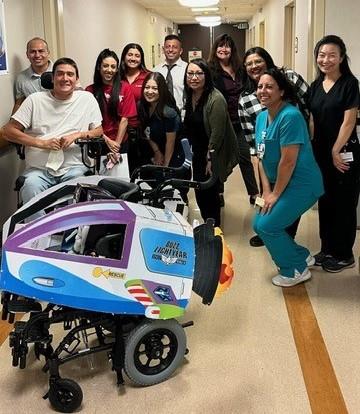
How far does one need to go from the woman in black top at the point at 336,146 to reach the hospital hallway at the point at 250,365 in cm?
28

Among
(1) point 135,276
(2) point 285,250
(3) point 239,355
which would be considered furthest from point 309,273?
(1) point 135,276

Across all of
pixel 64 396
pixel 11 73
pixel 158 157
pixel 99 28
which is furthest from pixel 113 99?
pixel 99 28

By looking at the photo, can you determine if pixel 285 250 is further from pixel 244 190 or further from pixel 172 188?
pixel 244 190

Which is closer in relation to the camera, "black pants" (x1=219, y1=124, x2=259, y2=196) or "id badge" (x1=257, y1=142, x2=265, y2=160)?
"id badge" (x1=257, y1=142, x2=265, y2=160)

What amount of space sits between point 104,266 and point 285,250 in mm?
1435

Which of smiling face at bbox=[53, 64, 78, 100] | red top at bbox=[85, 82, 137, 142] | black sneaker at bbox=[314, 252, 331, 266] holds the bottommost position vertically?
black sneaker at bbox=[314, 252, 331, 266]

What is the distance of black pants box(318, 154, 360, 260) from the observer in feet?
10.8

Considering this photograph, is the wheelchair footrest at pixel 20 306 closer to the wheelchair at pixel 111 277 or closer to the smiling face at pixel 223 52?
the wheelchair at pixel 111 277

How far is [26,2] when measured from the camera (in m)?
4.47

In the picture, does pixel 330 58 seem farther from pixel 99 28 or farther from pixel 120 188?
pixel 99 28

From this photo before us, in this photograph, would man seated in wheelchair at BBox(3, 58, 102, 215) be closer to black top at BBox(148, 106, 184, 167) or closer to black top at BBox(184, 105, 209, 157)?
black top at BBox(148, 106, 184, 167)

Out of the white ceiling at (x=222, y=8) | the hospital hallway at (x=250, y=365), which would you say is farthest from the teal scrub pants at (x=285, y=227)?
the white ceiling at (x=222, y=8)

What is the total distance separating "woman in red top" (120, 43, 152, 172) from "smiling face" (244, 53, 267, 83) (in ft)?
2.64

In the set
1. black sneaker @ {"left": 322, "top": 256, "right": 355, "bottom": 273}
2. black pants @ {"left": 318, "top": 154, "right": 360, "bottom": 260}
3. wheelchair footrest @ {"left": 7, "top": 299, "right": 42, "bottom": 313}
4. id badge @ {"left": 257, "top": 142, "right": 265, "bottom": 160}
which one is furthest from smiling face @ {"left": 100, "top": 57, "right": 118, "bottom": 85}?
wheelchair footrest @ {"left": 7, "top": 299, "right": 42, "bottom": 313}
